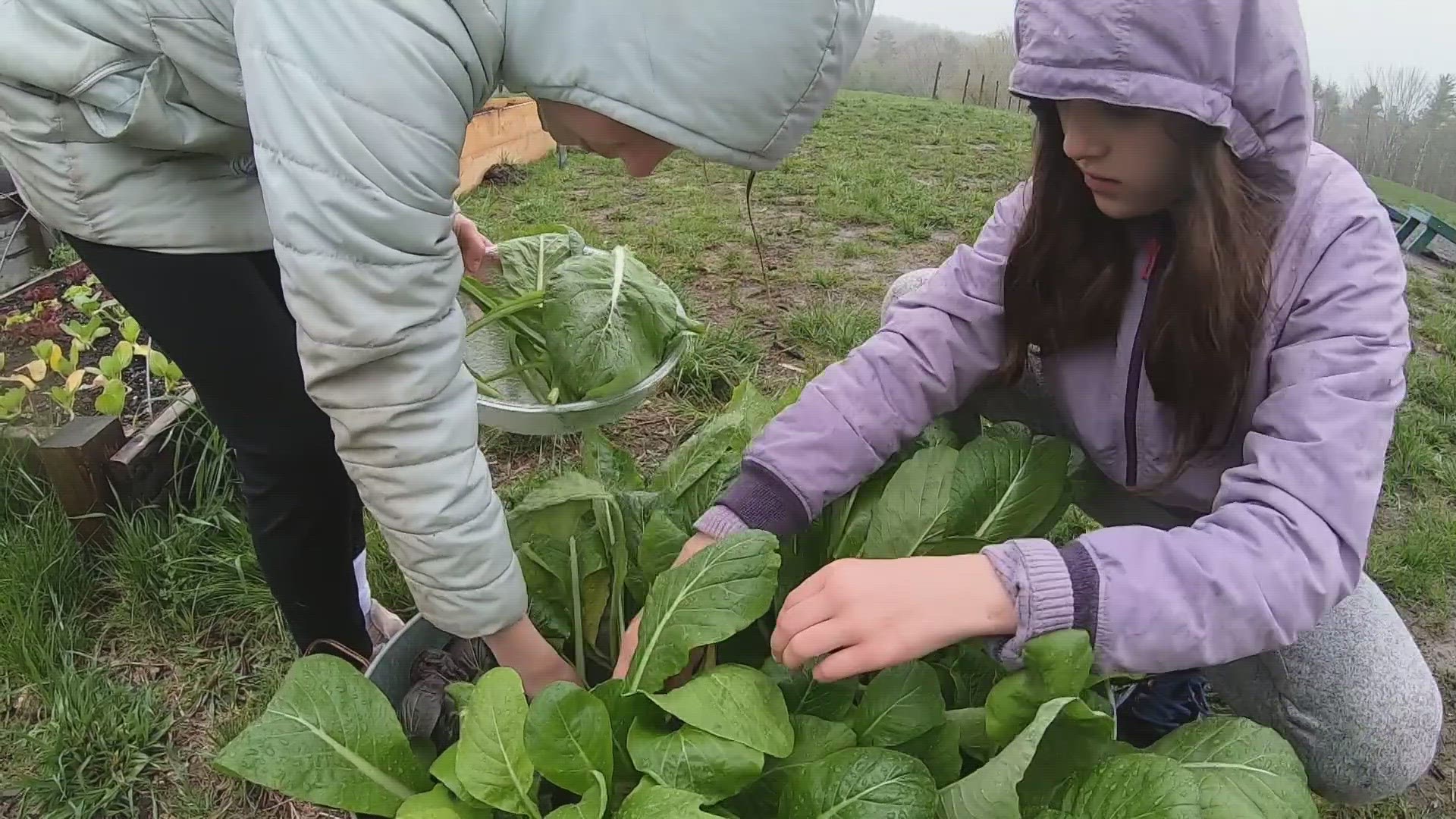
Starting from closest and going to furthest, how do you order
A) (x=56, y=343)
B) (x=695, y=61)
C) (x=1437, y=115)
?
(x=695, y=61), (x=56, y=343), (x=1437, y=115)

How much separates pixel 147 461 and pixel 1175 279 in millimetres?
1543

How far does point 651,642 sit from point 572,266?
0.77m

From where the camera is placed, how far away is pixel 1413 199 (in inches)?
145

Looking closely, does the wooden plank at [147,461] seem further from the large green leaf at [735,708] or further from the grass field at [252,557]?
the large green leaf at [735,708]

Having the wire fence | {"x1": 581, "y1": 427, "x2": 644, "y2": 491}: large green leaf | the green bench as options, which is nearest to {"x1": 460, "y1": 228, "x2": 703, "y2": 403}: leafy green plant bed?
{"x1": 581, "y1": 427, "x2": 644, "y2": 491}: large green leaf

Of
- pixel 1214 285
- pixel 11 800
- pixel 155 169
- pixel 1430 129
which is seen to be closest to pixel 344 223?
pixel 155 169

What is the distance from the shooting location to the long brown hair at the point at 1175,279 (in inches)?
36.1

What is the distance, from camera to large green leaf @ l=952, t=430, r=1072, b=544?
1.10 metres

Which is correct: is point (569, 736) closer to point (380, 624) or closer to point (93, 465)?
point (380, 624)

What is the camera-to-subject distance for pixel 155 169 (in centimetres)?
101

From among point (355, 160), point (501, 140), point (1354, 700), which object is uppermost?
point (355, 160)

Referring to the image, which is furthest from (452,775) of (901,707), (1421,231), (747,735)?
(1421,231)

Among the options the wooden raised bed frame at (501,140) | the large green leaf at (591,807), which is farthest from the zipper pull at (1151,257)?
the wooden raised bed frame at (501,140)

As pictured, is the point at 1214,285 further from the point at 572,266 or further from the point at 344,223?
the point at 572,266
